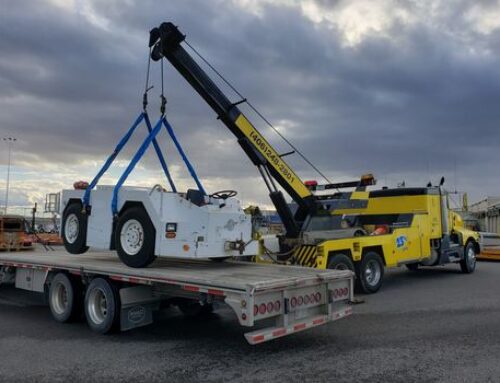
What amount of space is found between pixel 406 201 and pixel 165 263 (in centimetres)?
822

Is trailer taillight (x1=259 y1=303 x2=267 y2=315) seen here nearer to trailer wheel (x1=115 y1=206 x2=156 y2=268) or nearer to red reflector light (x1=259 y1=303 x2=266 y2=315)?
red reflector light (x1=259 y1=303 x2=266 y2=315)

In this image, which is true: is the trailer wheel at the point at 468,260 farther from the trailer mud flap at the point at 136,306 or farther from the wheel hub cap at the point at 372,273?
the trailer mud flap at the point at 136,306

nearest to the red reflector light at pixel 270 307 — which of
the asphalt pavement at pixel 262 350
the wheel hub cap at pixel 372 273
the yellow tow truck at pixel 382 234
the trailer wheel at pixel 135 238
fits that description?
the asphalt pavement at pixel 262 350

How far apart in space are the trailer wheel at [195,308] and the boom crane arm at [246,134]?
434cm

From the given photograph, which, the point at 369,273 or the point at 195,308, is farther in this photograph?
the point at 369,273

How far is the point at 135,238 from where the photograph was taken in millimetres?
7789

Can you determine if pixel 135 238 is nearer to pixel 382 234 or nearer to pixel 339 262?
pixel 339 262

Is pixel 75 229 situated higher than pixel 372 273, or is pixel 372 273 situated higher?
pixel 75 229

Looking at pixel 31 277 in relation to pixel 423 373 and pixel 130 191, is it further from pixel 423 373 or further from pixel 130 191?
pixel 423 373

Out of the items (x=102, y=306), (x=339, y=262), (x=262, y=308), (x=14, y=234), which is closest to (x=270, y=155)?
(x=339, y=262)

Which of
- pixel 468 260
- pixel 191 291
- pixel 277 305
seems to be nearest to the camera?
pixel 277 305

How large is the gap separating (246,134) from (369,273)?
4443 millimetres

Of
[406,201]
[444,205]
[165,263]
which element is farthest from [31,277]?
[444,205]

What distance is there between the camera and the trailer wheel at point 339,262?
441 inches
